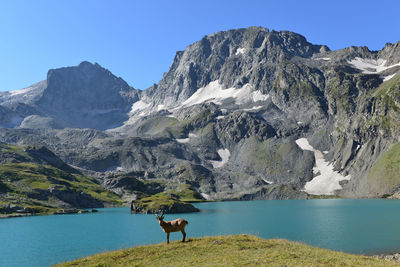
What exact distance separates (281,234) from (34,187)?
146 m

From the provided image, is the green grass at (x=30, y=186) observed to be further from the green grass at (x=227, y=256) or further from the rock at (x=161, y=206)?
the green grass at (x=227, y=256)

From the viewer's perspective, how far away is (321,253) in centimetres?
2981

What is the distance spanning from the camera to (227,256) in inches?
1101

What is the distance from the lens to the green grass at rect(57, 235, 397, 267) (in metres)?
25.7

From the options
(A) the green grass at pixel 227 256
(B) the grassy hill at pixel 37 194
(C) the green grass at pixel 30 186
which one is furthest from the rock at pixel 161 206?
(A) the green grass at pixel 227 256

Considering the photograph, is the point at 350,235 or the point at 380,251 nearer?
the point at 380,251

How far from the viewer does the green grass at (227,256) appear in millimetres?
25741

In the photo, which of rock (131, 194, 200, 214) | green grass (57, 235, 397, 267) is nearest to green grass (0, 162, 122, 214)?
rock (131, 194, 200, 214)

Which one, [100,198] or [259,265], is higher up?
[259,265]

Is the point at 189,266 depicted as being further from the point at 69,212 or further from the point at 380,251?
the point at 69,212

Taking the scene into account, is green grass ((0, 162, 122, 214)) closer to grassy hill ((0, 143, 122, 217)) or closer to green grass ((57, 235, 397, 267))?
grassy hill ((0, 143, 122, 217))

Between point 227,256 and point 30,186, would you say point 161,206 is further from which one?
point 227,256

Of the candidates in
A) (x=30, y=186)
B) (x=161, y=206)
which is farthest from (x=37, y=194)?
(x=161, y=206)

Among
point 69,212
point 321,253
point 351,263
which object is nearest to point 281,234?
point 321,253
